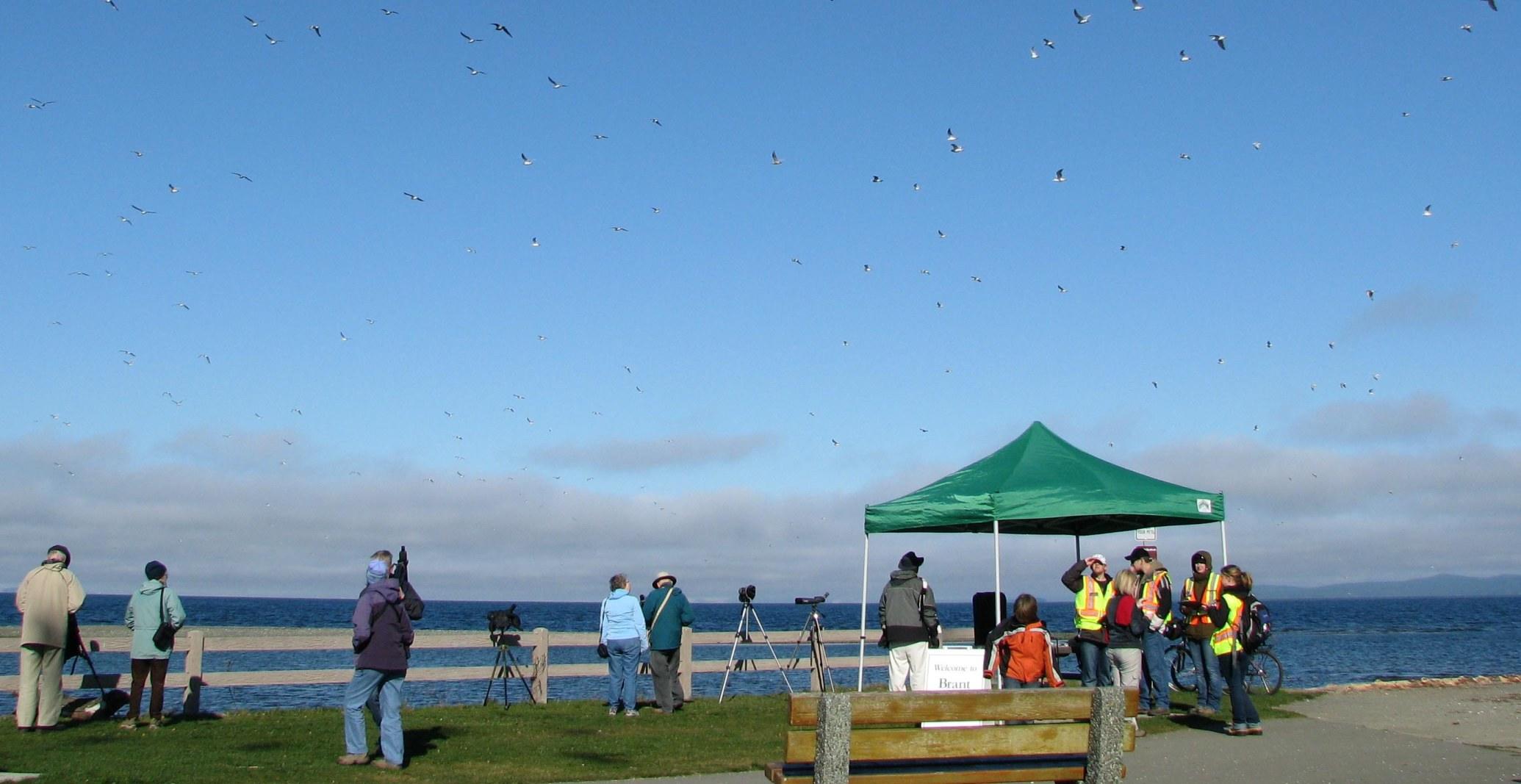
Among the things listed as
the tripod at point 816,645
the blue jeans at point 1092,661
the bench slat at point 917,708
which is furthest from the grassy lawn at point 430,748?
the bench slat at point 917,708

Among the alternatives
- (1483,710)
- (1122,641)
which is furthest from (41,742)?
(1483,710)

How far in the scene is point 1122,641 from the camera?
1362 centimetres

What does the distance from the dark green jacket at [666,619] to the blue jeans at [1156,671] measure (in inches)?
210

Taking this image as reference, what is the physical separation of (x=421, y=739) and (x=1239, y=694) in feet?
25.2

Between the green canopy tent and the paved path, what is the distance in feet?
7.73

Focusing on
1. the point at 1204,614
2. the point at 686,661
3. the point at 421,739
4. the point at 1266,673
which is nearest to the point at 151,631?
the point at 421,739

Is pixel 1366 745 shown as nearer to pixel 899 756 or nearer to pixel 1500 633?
pixel 899 756

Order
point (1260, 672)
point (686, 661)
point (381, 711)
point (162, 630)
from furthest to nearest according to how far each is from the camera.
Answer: point (1260, 672) → point (686, 661) → point (162, 630) → point (381, 711)

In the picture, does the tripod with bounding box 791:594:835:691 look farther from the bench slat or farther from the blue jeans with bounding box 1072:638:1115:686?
the bench slat

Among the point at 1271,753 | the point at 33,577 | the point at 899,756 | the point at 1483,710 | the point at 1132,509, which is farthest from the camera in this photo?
the point at 1483,710

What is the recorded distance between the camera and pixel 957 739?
253 inches

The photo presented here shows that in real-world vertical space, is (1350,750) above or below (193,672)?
below

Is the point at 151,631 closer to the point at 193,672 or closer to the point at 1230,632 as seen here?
the point at 193,672

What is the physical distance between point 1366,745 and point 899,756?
6.94 m
